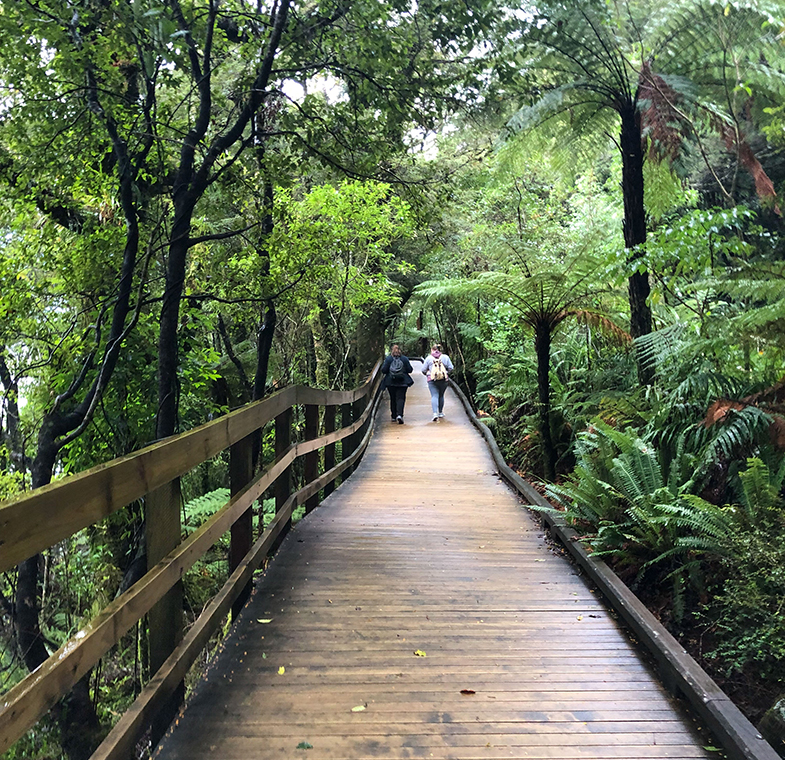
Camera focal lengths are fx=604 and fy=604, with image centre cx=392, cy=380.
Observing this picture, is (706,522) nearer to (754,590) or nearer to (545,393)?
(754,590)

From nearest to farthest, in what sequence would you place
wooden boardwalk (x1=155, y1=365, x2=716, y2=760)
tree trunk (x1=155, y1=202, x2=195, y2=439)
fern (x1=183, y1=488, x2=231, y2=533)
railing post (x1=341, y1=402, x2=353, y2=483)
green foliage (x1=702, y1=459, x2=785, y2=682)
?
wooden boardwalk (x1=155, y1=365, x2=716, y2=760), green foliage (x1=702, y1=459, x2=785, y2=682), tree trunk (x1=155, y1=202, x2=195, y2=439), fern (x1=183, y1=488, x2=231, y2=533), railing post (x1=341, y1=402, x2=353, y2=483)

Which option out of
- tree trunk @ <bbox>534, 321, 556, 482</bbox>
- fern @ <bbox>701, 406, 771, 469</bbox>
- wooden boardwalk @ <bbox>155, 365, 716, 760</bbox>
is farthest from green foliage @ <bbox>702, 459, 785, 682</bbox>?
tree trunk @ <bbox>534, 321, 556, 482</bbox>

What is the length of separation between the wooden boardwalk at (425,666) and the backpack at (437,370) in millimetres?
8175

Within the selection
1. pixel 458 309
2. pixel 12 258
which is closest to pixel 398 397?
pixel 458 309

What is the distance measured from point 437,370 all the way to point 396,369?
954mm

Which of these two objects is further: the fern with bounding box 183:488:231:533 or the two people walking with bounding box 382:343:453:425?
the two people walking with bounding box 382:343:453:425

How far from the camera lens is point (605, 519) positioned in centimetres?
464

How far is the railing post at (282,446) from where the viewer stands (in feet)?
15.5

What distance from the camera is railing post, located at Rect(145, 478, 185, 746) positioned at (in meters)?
2.51

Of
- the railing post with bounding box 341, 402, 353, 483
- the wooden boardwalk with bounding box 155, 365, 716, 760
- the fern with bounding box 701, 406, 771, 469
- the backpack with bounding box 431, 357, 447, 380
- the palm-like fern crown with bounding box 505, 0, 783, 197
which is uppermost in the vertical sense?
the palm-like fern crown with bounding box 505, 0, 783, 197

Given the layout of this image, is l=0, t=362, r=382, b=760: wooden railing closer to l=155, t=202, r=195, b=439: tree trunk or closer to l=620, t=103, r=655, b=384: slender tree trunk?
l=155, t=202, r=195, b=439: tree trunk

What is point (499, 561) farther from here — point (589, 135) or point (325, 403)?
point (589, 135)

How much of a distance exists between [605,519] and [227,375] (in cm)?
1076

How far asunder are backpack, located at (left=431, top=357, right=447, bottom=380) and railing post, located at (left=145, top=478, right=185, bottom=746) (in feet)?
36.0
